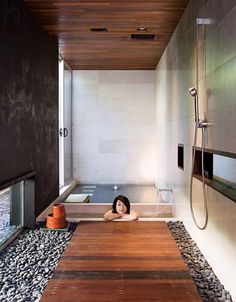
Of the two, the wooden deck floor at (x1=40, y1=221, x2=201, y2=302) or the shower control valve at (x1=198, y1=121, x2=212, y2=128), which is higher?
the shower control valve at (x1=198, y1=121, x2=212, y2=128)

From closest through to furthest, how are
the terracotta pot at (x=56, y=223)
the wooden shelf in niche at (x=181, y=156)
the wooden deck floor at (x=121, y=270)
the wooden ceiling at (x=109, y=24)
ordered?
the wooden deck floor at (x=121, y=270), the wooden ceiling at (x=109, y=24), the terracotta pot at (x=56, y=223), the wooden shelf in niche at (x=181, y=156)

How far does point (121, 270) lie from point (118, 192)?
3.96 metres

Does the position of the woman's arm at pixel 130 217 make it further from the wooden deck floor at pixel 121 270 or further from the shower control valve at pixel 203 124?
the shower control valve at pixel 203 124

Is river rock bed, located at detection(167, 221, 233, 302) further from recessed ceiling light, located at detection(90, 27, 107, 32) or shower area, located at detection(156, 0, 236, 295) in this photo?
recessed ceiling light, located at detection(90, 27, 107, 32)

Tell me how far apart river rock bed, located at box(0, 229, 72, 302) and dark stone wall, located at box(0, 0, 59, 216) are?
0.55m

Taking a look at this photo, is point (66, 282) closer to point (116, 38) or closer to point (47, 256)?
point (47, 256)

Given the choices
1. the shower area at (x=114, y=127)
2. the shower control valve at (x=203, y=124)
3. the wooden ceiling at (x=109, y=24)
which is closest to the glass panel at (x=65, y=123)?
the shower area at (x=114, y=127)

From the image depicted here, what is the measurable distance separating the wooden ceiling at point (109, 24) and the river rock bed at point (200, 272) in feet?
8.04

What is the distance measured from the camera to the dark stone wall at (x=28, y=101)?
9.66 feet

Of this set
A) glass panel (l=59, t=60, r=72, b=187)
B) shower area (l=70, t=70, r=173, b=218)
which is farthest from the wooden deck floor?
shower area (l=70, t=70, r=173, b=218)

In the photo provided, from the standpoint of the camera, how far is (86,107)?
7.55m

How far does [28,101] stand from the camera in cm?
361

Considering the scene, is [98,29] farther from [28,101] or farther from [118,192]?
[118,192]

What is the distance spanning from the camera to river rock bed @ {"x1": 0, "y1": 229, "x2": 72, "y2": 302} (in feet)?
7.53
